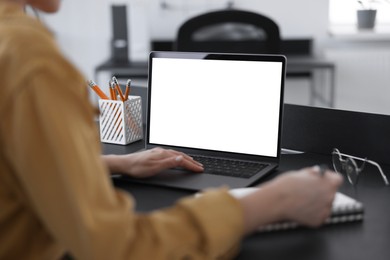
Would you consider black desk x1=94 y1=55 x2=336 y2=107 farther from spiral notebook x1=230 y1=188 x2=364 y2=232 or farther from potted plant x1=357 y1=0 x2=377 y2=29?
spiral notebook x1=230 y1=188 x2=364 y2=232

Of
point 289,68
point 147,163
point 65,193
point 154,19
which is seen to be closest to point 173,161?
point 147,163

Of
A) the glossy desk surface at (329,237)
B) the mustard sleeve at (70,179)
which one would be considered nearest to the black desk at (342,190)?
the glossy desk surface at (329,237)

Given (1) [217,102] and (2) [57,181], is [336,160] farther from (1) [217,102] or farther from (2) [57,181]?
(2) [57,181]

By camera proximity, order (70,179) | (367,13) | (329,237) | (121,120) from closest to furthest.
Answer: (70,179) < (329,237) < (121,120) < (367,13)

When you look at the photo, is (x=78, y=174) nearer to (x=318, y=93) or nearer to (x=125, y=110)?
(x=125, y=110)

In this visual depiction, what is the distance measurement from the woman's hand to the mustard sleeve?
17.6 inches

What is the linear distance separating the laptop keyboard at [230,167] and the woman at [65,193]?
15.3 inches

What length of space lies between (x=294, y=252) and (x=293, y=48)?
9.88ft

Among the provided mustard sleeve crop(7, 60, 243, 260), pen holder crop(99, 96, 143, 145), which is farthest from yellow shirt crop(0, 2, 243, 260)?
pen holder crop(99, 96, 143, 145)

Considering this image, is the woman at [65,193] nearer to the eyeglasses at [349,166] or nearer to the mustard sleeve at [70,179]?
the mustard sleeve at [70,179]

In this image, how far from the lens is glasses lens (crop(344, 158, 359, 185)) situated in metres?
1.16

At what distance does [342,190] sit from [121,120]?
633 mm

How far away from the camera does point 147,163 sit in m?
1.20

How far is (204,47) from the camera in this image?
3045 millimetres
